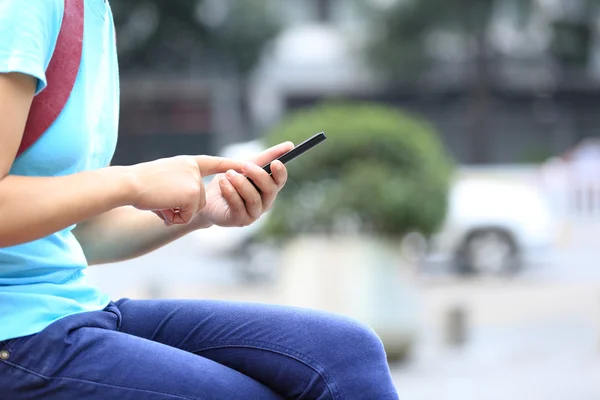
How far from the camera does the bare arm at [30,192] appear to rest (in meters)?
1.25

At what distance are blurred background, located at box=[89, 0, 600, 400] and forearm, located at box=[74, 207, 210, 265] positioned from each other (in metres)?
3.73

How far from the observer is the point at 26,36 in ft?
4.17

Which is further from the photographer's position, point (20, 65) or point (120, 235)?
point (120, 235)

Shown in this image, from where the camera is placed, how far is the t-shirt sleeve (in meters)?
1.25

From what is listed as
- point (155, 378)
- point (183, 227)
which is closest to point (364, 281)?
point (183, 227)

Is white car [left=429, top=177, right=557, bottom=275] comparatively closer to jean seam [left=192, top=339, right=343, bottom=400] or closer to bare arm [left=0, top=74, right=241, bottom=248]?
jean seam [left=192, top=339, right=343, bottom=400]

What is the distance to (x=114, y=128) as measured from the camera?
1.53 meters

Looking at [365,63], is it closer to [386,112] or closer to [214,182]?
[386,112]

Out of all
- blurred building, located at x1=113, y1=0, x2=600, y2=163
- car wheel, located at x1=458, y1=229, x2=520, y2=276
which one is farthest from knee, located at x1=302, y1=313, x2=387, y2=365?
blurred building, located at x1=113, y1=0, x2=600, y2=163

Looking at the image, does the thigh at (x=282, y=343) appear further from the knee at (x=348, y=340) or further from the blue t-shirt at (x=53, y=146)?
the blue t-shirt at (x=53, y=146)

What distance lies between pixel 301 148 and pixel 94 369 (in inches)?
18.4

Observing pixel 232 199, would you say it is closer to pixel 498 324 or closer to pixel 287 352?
pixel 287 352

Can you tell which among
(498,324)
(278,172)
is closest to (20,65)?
(278,172)

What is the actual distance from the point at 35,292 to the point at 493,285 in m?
→ 9.16
